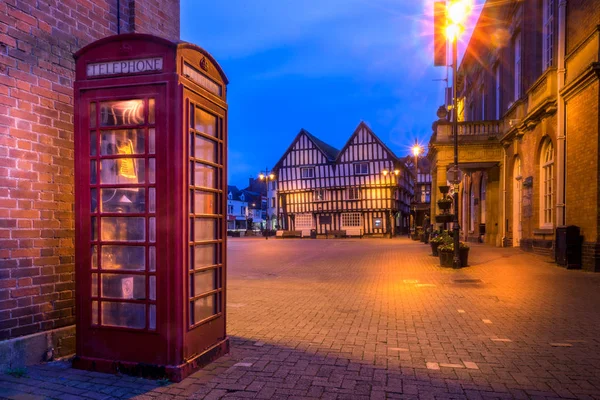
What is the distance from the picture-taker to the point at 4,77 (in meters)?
3.92

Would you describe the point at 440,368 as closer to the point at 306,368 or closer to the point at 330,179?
the point at 306,368

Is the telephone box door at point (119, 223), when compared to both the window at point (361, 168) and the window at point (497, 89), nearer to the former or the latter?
the window at point (497, 89)

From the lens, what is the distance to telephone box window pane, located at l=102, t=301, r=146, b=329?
3.91 m

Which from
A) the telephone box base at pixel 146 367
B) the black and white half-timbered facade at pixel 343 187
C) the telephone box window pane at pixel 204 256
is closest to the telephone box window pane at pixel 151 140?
the telephone box window pane at pixel 204 256

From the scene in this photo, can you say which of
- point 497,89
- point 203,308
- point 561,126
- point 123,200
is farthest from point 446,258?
point 497,89

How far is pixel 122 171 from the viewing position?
405 centimetres

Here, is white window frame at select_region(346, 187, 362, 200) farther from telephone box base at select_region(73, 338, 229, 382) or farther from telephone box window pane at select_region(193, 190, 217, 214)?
telephone box base at select_region(73, 338, 229, 382)

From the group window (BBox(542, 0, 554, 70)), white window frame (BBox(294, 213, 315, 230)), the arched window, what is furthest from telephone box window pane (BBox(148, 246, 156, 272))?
white window frame (BBox(294, 213, 315, 230))

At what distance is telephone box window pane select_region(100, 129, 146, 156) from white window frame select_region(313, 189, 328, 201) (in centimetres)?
4859

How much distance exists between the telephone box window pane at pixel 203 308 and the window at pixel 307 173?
160ft

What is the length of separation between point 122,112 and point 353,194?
48.1 meters

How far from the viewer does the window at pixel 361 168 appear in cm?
5072

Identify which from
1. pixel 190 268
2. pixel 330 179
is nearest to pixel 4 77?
pixel 190 268

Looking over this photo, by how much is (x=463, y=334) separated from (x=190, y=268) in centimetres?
375
